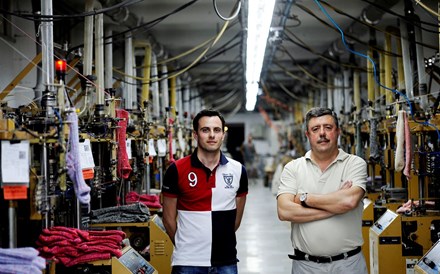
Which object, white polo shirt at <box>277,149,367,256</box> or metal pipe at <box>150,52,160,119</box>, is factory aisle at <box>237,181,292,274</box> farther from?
white polo shirt at <box>277,149,367,256</box>

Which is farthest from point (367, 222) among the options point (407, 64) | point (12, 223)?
point (12, 223)

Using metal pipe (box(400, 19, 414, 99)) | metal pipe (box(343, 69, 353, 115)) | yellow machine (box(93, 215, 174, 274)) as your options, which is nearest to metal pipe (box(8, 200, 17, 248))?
yellow machine (box(93, 215, 174, 274))

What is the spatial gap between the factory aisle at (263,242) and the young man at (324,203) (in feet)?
10.9

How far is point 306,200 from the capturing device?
3.18m

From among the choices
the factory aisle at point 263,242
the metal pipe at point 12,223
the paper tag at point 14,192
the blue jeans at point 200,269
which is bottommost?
the factory aisle at point 263,242

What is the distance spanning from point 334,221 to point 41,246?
1863 millimetres

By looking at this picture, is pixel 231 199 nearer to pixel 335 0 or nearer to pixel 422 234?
pixel 422 234

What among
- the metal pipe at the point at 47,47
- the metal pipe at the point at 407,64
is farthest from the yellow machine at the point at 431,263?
the metal pipe at the point at 407,64

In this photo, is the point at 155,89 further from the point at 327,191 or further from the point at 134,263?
the point at 327,191

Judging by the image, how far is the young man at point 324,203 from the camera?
3152mm

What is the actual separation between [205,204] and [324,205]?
0.68 m

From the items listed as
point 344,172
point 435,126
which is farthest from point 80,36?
point 344,172

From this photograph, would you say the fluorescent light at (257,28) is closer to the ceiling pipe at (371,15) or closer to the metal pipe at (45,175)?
the ceiling pipe at (371,15)

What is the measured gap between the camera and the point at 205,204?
3.26 meters
